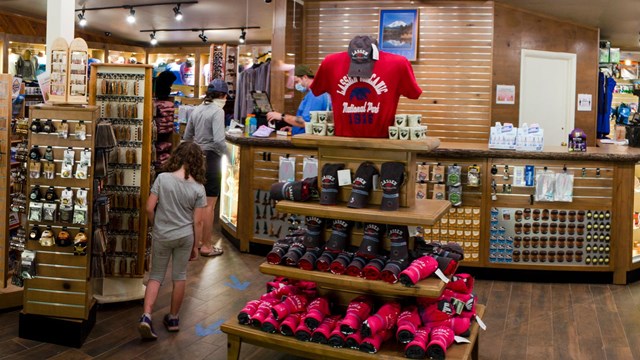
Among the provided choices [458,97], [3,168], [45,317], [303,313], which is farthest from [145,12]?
[303,313]

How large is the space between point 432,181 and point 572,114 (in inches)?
175

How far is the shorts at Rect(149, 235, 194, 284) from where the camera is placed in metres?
4.59

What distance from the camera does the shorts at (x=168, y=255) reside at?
4.59m

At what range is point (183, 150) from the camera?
4.66 metres

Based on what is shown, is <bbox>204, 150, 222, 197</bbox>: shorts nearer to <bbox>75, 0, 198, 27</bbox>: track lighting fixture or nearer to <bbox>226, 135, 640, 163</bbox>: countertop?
<bbox>226, 135, 640, 163</bbox>: countertop

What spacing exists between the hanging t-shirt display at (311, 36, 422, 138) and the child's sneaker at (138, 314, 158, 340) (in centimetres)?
186

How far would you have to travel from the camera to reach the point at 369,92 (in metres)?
3.72

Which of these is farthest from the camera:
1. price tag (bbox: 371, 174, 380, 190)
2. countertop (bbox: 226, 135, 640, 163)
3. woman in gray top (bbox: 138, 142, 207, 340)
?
countertop (bbox: 226, 135, 640, 163)

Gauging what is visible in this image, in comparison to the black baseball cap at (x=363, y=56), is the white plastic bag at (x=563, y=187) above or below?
below

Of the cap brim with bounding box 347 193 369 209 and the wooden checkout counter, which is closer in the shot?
the cap brim with bounding box 347 193 369 209

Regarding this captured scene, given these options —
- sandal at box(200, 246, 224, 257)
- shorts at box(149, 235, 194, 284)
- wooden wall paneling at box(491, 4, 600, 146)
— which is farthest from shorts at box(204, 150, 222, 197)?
wooden wall paneling at box(491, 4, 600, 146)

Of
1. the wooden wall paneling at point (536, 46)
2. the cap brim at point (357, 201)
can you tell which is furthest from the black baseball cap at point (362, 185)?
the wooden wall paneling at point (536, 46)

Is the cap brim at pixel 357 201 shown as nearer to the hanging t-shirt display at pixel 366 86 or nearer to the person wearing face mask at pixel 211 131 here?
the hanging t-shirt display at pixel 366 86

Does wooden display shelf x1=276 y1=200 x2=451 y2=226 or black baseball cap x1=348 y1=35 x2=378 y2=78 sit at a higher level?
black baseball cap x1=348 y1=35 x2=378 y2=78
